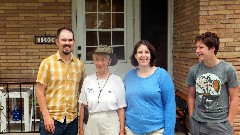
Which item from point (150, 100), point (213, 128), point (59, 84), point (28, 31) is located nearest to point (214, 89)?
point (213, 128)

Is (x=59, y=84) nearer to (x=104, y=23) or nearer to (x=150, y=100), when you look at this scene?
(x=150, y=100)

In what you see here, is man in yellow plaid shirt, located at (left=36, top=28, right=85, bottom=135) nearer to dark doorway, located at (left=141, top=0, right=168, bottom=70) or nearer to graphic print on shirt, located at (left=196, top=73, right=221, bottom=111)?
graphic print on shirt, located at (left=196, top=73, right=221, bottom=111)

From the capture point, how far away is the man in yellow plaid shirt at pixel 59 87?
3.21m

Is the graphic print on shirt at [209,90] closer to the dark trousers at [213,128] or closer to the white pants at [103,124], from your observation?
the dark trousers at [213,128]

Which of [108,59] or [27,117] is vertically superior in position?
[108,59]

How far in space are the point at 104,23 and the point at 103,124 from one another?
4178 mm

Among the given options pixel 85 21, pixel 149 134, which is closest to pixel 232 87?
pixel 149 134

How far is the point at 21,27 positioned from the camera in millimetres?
6684

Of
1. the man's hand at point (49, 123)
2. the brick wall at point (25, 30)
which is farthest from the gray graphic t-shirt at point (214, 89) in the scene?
the brick wall at point (25, 30)

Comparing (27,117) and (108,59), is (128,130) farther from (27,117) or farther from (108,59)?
(27,117)

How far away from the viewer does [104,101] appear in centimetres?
309

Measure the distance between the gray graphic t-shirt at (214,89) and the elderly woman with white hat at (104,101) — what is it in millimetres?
744

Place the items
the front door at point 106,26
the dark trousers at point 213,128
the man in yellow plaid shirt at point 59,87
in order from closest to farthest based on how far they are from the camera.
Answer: the dark trousers at point 213,128 → the man in yellow plaid shirt at point 59,87 → the front door at point 106,26

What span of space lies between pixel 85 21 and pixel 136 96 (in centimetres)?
427
